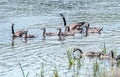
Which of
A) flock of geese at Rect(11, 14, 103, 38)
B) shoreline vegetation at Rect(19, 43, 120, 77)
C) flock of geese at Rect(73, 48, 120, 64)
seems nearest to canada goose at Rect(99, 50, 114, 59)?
flock of geese at Rect(73, 48, 120, 64)

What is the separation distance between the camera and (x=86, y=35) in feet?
89.3

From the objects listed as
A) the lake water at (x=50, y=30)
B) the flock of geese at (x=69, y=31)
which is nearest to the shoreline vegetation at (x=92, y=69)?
the lake water at (x=50, y=30)

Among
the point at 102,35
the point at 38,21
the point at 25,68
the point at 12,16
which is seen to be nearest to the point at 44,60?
the point at 25,68

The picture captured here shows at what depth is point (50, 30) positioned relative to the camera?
28.7m

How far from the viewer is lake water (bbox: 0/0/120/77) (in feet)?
62.9

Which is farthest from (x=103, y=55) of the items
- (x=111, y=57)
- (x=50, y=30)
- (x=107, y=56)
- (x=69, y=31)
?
(x=50, y=30)

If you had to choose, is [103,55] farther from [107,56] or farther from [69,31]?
[69,31]

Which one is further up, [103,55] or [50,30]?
[50,30]

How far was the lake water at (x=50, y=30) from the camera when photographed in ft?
62.9

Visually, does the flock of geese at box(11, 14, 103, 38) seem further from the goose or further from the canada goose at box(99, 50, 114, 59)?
the goose

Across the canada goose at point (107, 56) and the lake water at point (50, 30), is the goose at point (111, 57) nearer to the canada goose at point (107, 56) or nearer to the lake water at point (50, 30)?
the canada goose at point (107, 56)

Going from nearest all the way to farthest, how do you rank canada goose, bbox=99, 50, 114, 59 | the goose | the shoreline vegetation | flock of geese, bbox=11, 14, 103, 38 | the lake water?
the shoreline vegetation, the goose, the lake water, canada goose, bbox=99, 50, 114, 59, flock of geese, bbox=11, 14, 103, 38

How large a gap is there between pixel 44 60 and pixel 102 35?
23.9 ft

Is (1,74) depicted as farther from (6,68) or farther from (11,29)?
(11,29)
